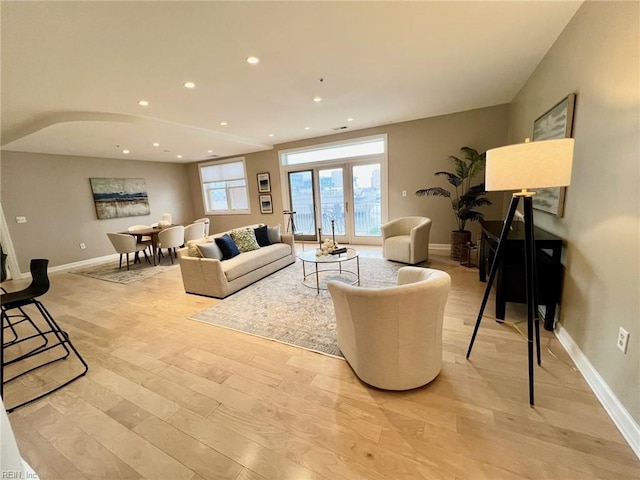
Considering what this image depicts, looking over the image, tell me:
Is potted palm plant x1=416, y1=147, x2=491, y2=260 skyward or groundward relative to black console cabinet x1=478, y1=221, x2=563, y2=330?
skyward

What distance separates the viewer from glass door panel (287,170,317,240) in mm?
6344

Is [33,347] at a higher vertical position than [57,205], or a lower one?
lower

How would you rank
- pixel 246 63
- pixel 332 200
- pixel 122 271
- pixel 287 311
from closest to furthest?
1. pixel 246 63
2. pixel 287 311
3. pixel 122 271
4. pixel 332 200

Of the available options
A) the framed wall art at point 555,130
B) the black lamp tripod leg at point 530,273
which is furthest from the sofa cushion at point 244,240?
the framed wall art at point 555,130

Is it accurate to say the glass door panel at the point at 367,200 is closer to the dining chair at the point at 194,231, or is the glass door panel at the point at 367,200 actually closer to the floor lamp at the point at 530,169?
the dining chair at the point at 194,231

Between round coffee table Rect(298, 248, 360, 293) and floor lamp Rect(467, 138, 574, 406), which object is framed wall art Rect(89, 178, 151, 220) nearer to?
round coffee table Rect(298, 248, 360, 293)

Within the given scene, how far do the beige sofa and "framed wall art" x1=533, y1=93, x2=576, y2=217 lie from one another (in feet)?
11.2

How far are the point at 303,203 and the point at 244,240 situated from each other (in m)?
2.74

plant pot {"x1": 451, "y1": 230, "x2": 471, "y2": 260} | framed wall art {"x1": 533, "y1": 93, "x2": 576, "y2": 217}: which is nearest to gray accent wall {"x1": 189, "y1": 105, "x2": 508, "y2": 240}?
plant pot {"x1": 451, "y1": 230, "x2": 471, "y2": 260}

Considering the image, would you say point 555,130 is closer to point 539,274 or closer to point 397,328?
point 539,274

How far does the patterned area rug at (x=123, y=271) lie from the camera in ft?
15.0

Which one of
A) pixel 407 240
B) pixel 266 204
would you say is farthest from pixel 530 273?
pixel 266 204

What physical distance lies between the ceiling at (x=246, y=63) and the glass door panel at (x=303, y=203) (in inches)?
81.3

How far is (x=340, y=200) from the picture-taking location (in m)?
6.03
